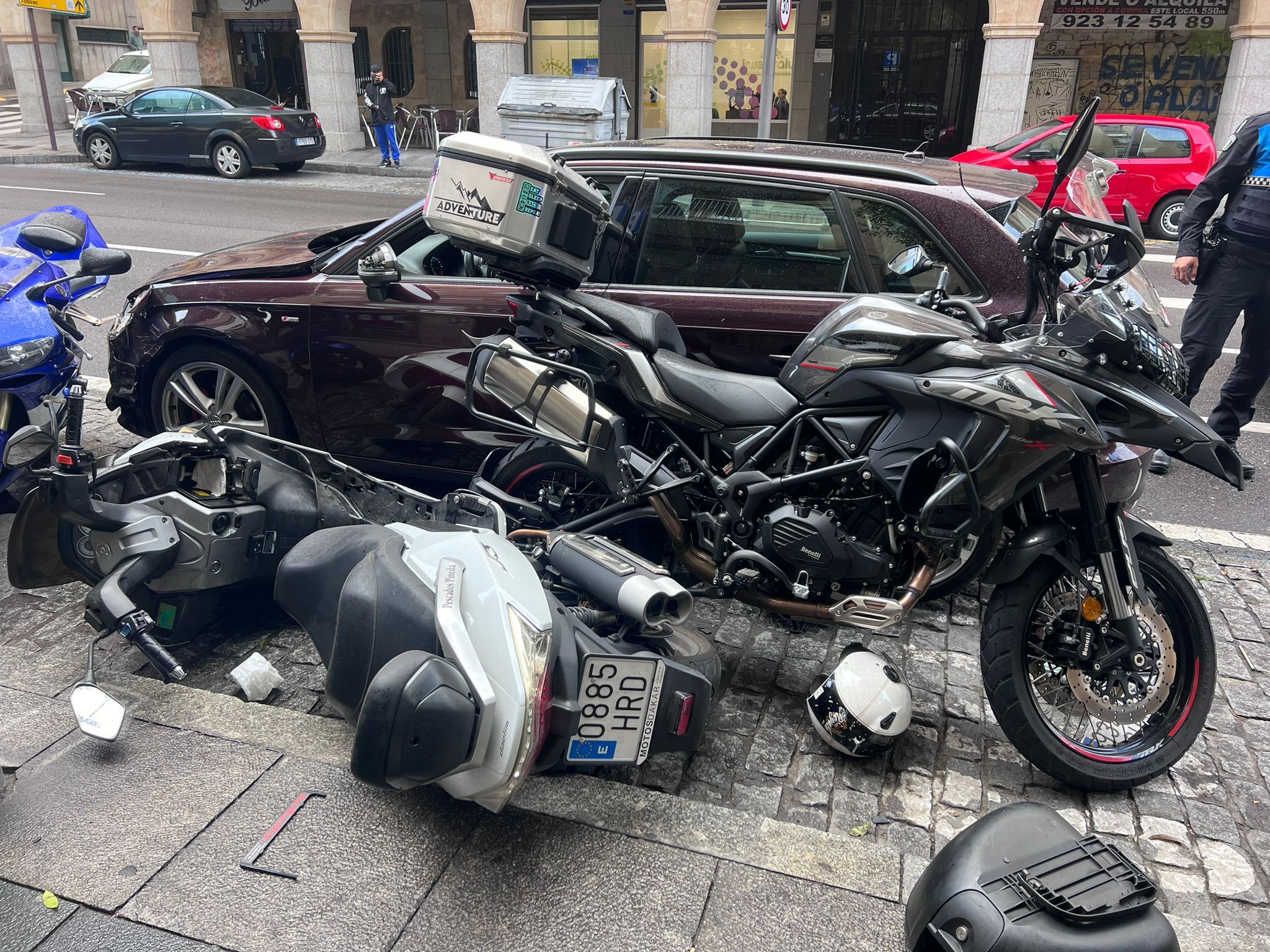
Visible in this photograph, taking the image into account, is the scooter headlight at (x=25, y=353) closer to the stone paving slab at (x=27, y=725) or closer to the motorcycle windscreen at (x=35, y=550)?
the motorcycle windscreen at (x=35, y=550)

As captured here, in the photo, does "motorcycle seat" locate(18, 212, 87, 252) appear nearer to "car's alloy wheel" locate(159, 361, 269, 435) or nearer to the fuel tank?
"car's alloy wheel" locate(159, 361, 269, 435)

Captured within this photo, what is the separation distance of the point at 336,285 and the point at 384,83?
17.9 m

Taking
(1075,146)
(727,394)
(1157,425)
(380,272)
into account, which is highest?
(1075,146)

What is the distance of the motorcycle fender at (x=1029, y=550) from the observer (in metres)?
2.97

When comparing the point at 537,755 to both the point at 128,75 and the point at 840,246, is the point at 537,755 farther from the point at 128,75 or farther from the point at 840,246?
the point at 128,75

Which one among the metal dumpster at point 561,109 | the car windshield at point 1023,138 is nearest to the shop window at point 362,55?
the metal dumpster at point 561,109

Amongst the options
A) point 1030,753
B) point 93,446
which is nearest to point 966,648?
point 1030,753

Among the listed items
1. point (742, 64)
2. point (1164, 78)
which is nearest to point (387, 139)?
point (742, 64)

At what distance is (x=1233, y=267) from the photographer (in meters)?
5.37

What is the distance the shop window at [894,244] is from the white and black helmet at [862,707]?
5.10 feet

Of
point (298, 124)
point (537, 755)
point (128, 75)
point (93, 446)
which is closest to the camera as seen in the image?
point (537, 755)

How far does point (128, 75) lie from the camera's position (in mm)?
25500

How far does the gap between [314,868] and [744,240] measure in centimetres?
287

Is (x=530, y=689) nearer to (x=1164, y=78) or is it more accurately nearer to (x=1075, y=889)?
(x=1075, y=889)
